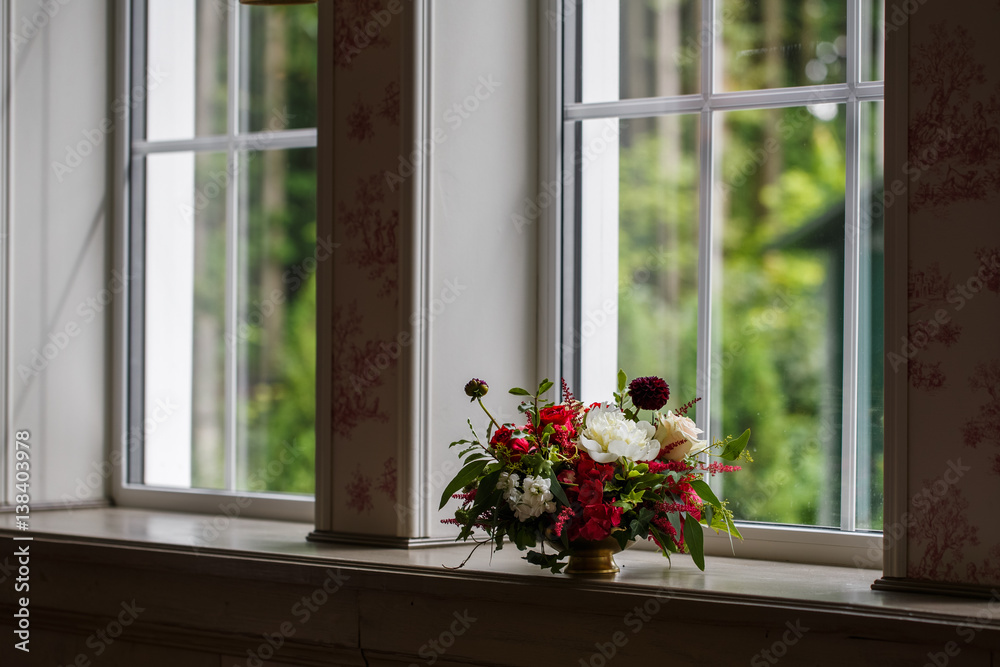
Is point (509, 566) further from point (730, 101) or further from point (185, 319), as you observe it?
point (185, 319)

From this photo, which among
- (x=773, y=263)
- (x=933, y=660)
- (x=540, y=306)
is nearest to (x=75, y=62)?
(x=540, y=306)

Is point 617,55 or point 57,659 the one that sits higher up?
point 617,55

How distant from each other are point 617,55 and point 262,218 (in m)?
0.97

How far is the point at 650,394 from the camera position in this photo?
1586mm

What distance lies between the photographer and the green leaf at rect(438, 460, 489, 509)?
164 centimetres

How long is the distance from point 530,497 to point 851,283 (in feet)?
2.55

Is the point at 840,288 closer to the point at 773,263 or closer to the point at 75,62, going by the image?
the point at 773,263

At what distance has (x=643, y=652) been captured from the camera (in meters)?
1.53

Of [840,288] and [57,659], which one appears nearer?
[840,288]

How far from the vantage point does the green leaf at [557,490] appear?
1.56m

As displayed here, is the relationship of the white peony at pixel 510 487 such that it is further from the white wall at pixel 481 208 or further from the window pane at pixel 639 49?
the window pane at pixel 639 49

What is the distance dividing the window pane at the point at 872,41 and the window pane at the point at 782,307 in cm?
9

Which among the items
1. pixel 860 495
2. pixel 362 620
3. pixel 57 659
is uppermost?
pixel 860 495

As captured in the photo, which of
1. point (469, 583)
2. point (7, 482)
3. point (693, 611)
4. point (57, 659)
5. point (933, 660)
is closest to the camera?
point (933, 660)
